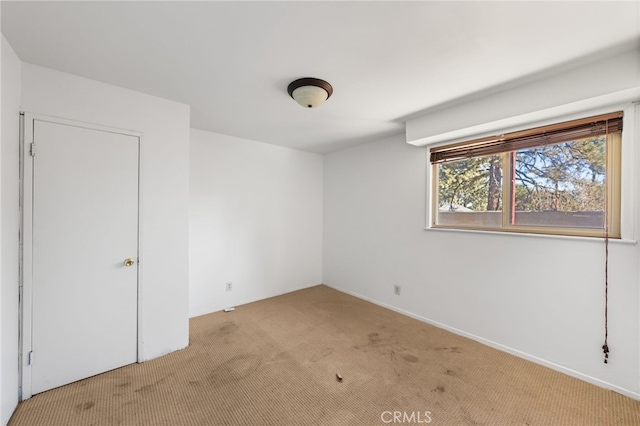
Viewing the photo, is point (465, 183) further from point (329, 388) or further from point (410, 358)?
point (329, 388)

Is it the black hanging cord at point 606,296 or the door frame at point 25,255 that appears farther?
the black hanging cord at point 606,296

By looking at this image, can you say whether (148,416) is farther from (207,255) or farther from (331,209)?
(331,209)

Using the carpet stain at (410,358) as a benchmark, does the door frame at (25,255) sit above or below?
above

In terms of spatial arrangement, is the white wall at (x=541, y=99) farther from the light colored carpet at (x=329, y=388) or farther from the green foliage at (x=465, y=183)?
the light colored carpet at (x=329, y=388)

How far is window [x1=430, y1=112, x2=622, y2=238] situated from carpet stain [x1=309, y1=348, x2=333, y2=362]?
1.92 meters

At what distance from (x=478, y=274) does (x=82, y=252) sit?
367 cm

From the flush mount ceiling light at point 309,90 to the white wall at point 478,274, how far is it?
170 cm

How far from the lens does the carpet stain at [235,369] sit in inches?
80.8

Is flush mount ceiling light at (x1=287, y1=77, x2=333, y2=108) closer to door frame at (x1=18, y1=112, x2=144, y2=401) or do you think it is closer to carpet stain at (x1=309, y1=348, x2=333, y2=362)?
door frame at (x1=18, y1=112, x2=144, y2=401)

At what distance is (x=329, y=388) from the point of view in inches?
77.2

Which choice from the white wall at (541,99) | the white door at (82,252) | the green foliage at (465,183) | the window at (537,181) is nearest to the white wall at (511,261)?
the white wall at (541,99)

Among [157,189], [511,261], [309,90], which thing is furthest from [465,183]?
[157,189]

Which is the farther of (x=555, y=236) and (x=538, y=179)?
(x=538, y=179)

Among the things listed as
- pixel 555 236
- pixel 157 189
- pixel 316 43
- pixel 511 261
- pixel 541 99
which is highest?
pixel 316 43
